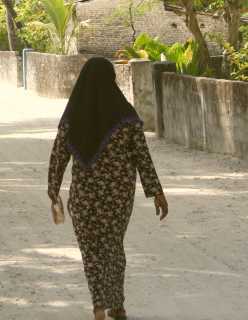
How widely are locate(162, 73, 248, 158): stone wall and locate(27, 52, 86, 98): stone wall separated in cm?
1115

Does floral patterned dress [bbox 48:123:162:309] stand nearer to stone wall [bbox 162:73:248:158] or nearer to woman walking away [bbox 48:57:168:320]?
woman walking away [bbox 48:57:168:320]

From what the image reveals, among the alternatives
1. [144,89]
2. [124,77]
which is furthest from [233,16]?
[124,77]

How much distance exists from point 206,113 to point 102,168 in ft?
28.6

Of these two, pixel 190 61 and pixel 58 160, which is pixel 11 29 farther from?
pixel 58 160

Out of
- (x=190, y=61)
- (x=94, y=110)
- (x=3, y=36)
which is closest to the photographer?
(x=94, y=110)

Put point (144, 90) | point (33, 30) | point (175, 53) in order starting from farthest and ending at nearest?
point (33, 30), point (175, 53), point (144, 90)

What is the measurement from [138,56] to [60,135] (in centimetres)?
1474

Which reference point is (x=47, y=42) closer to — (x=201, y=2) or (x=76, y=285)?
(x=201, y=2)

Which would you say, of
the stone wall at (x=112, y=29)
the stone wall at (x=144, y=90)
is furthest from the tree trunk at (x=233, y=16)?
the stone wall at (x=112, y=29)

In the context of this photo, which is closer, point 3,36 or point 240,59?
point 240,59

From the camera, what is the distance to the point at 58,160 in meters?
6.41

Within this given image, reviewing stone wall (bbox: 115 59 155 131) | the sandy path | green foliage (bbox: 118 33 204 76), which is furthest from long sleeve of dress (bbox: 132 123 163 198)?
green foliage (bbox: 118 33 204 76)

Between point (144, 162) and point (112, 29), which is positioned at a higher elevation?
point (144, 162)

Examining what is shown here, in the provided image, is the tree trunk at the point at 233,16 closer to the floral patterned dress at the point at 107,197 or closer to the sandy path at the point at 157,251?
the sandy path at the point at 157,251
